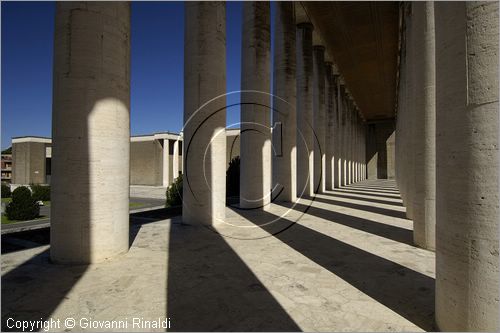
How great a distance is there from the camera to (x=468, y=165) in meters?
3.93

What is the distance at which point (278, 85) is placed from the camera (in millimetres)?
20656

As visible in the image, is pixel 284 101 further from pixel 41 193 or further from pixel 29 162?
pixel 29 162

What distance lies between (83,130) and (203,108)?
210 inches

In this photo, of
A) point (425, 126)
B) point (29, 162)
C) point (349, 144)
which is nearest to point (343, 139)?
point (349, 144)

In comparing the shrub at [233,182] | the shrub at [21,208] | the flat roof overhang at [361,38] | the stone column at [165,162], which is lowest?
the shrub at [21,208]

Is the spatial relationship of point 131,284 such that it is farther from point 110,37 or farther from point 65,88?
point 110,37

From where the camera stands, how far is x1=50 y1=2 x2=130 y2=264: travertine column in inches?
299

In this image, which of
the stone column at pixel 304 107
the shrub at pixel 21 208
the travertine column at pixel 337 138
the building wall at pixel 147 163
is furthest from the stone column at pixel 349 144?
the shrub at pixel 21 208

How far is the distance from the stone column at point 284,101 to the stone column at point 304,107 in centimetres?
391

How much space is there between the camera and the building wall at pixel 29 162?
177ft

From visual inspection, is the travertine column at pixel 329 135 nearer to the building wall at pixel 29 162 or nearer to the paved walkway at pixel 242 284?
the paved walkway at pixel 242 284

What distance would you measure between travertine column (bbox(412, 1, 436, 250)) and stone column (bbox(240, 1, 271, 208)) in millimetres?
8976

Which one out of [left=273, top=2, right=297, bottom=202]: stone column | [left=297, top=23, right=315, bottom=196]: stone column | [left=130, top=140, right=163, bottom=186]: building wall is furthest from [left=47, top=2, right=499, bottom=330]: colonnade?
[left=130, top=140, right=163, bottom=186]: building wall

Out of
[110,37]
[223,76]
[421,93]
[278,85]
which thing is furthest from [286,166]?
[110,37]
